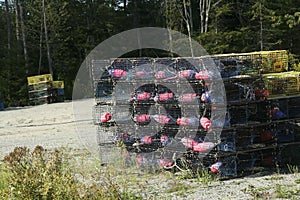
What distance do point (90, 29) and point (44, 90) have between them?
8.81 meters

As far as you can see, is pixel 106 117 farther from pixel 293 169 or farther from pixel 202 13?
pixel 202 13

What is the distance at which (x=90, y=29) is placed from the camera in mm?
30469

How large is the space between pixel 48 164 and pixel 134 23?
29851 mm

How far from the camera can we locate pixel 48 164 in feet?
15.5

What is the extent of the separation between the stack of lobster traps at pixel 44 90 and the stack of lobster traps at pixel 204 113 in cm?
1589

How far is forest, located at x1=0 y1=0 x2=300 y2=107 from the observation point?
974 inches

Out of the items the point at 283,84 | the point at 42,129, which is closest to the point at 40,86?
the point at 42,129

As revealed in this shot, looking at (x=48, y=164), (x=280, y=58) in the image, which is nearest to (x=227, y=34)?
(x=280, y=58)

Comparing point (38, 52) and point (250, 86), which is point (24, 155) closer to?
point (250, 86)

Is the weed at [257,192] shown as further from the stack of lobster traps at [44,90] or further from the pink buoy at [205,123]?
the stack of lobster traps at [44,90]

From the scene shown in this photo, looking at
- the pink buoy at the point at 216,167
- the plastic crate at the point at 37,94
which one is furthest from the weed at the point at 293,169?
the plastic crate at the point at 37,94

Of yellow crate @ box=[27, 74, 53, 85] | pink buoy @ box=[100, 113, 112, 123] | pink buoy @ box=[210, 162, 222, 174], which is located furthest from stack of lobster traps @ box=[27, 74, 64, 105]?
pink buoy @ box=[210, 162, 222, 174]

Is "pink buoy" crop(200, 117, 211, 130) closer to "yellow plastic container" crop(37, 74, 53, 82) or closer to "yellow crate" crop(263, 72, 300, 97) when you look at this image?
"yellow crate" crop(263, 72, 300, 97)

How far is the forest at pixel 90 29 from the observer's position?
24734 millimetres
